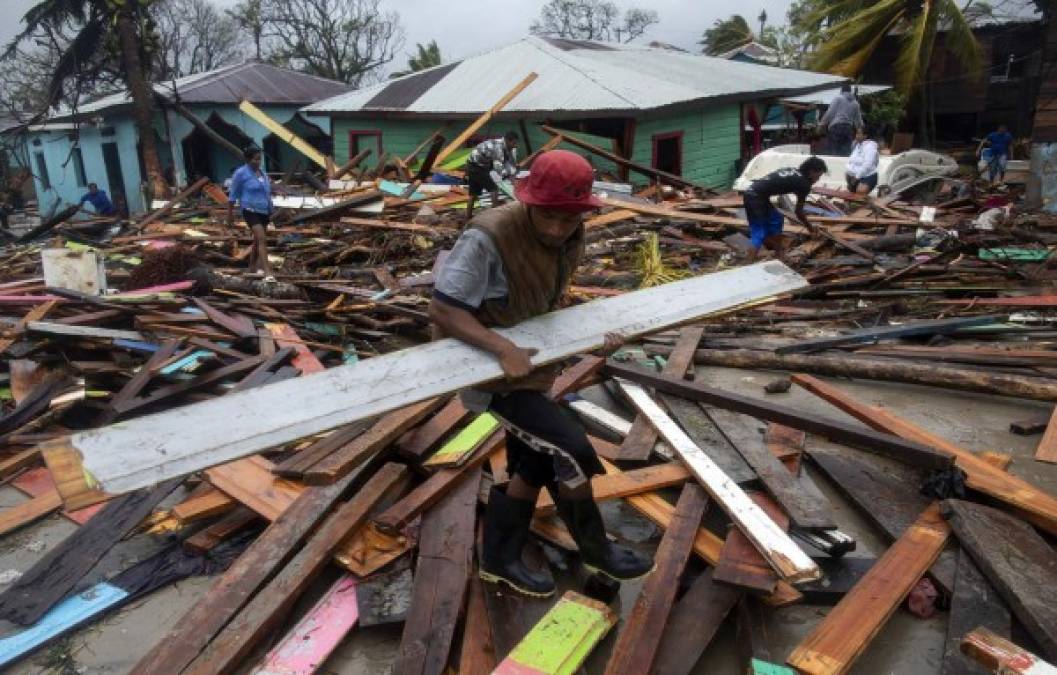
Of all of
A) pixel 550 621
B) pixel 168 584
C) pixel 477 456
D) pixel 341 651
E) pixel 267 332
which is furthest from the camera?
pixel 267 332

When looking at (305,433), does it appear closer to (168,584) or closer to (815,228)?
(168,584)

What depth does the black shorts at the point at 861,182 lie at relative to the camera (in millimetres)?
13376

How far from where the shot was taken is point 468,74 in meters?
19.1

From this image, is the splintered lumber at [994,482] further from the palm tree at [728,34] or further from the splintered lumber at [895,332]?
the palm tree at [728,34]

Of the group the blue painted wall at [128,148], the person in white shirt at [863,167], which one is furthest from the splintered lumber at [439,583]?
the blue painted wall at [128,148]

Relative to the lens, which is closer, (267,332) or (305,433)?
(305,433)

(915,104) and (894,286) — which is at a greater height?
(915,104)

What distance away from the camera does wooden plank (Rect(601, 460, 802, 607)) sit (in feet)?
8.97

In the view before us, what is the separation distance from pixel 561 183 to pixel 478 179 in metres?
8.91

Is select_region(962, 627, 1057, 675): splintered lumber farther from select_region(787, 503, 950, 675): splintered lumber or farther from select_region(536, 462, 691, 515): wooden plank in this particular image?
select_region(536, 462, 691, 515): wooden plank

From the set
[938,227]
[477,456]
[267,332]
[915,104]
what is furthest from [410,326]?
[915,104]

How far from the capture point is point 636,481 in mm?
3496

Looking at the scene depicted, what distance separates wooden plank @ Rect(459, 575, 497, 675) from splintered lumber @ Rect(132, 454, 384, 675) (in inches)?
33.6

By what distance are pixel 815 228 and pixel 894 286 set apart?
218cm
